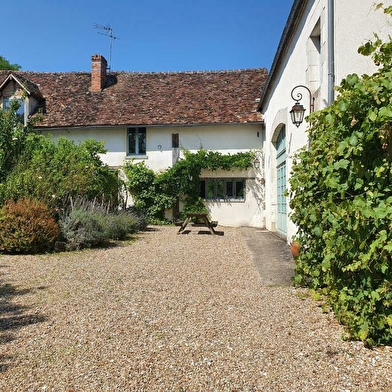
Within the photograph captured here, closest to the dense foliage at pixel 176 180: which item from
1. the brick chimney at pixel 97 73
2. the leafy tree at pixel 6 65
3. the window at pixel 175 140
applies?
the window at pixel 175 140

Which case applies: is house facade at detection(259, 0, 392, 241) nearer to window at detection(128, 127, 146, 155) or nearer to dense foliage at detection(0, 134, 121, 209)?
dense foliage at detection(0, 134, 121, 209)

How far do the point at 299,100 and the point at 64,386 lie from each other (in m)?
6.74

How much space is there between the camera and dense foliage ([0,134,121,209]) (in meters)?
9.69

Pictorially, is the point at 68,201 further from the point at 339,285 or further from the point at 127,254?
the point at 339,285

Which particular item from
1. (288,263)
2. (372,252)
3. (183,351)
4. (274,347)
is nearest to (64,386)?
(183,351)

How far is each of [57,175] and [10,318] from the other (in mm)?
7005

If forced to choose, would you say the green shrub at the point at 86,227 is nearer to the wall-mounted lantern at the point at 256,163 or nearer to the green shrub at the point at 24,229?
the green shrub at the point at 24,229

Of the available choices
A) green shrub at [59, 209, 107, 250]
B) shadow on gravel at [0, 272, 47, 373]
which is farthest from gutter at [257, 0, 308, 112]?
shadow on gravel at [0, 272, 47, 373]

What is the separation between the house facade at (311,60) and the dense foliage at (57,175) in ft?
19.3

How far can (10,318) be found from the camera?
407cm

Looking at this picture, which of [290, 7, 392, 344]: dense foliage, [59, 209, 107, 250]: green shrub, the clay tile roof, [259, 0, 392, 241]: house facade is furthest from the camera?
the clay tile roof

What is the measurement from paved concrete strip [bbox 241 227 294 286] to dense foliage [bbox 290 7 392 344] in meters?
2.02

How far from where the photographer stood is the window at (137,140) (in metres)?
16.1

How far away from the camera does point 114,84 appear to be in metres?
18.1
